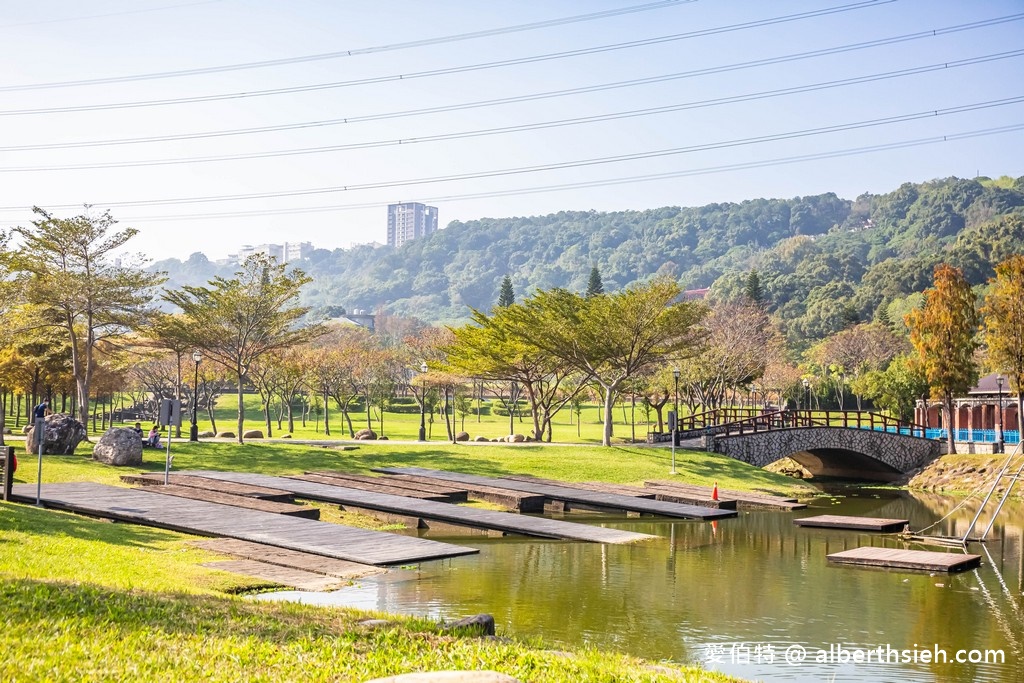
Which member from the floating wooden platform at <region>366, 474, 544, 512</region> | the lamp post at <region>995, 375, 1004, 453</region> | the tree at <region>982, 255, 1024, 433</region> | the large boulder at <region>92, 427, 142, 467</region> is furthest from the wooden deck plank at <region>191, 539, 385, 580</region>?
the lamp post at <region>995, 375, 1004, 453</region>

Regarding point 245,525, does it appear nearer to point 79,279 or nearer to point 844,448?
point 79,279

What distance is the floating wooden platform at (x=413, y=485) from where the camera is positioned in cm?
2969

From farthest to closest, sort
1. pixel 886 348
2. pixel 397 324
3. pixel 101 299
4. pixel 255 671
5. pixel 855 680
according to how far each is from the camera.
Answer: pixel 397 324
pixel 886 348
pixel 101 299
pixel 855 680
pixel 255 671

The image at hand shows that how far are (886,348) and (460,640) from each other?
9055cm

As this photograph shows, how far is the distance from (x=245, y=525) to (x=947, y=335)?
39.9 metres

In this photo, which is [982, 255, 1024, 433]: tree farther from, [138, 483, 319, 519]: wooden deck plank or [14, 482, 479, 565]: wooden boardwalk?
[14, 482, 479, 565]: wooden boardwalk

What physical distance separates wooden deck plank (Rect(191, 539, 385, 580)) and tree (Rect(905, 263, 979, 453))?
40.2 m

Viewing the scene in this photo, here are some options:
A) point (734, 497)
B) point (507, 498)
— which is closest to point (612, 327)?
point (734, 497)

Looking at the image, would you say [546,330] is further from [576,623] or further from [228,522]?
[576,623]

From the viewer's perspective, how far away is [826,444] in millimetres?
51656

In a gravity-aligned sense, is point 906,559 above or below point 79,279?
below

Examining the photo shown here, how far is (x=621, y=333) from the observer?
161ft

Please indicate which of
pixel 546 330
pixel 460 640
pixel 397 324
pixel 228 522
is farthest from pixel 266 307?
pixel 397 324

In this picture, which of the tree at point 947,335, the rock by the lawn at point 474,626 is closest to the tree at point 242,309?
the tree at point 947,335
